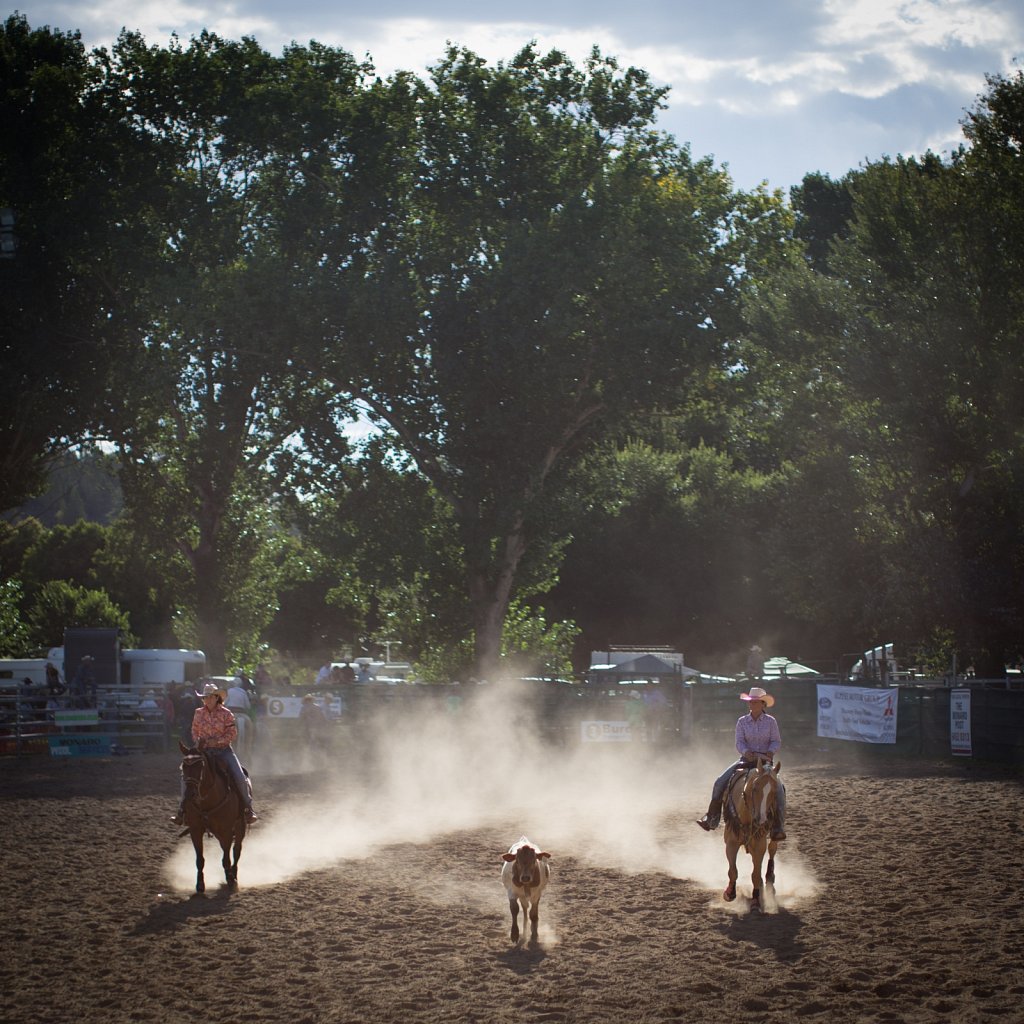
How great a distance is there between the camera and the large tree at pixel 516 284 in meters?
39.5

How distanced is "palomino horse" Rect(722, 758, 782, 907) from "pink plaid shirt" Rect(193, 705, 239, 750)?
529 centimetres

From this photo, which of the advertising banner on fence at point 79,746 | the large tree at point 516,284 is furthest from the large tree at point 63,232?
the advertising banner on fence at point 79,746

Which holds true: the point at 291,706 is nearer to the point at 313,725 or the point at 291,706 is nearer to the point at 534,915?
the point at 313,725

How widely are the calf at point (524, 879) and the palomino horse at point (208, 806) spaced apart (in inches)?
153

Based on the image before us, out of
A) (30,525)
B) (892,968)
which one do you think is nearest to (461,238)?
(892,968)

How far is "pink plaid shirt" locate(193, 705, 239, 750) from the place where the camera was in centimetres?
1409

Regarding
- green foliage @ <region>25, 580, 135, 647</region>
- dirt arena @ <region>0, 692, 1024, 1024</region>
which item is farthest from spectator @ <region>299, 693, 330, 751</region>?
green foliage @ <region>25, 580, 135, 647</region>

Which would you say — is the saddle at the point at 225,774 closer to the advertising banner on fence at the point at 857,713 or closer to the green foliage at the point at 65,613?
the advertising banner on fence at the point at 857,713

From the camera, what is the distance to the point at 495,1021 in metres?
8.93

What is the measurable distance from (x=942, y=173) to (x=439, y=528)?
752 inches

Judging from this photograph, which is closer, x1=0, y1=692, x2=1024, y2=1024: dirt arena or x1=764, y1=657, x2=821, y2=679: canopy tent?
x1=0, y1=692, x2=1024, y2=1024: dirt arena

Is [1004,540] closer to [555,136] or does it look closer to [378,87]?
[555,136]

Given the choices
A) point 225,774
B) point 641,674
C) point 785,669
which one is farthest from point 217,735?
point 785,669

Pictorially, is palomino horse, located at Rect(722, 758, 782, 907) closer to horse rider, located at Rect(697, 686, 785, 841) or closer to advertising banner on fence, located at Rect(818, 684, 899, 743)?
horse rider, located at Rect(697, 686, 785, 841)
